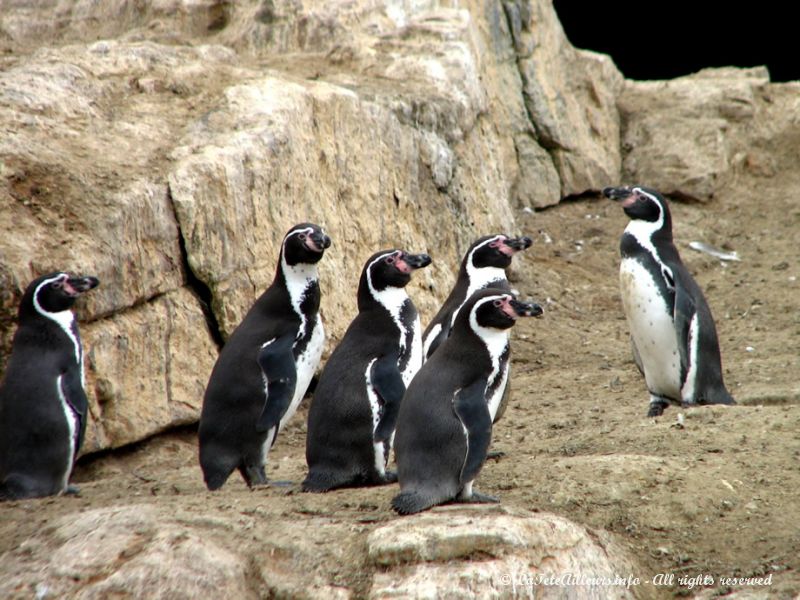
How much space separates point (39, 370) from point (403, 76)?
14.1 ft

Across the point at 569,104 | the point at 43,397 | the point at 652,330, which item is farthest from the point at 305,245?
the point at 569,104

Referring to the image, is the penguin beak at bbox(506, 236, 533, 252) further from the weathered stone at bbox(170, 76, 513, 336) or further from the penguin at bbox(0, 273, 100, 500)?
the penguin at bbox(0, 273, 100, 500)

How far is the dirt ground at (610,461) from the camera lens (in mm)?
4496

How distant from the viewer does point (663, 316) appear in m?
7.21

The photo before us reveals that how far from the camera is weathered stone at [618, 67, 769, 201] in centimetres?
1218

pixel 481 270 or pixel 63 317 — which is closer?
pixel 63 317

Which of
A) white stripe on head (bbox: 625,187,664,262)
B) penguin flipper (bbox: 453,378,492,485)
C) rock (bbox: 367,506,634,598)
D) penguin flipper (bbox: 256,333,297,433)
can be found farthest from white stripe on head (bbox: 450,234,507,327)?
rock (bbox: 367,506,634,598)

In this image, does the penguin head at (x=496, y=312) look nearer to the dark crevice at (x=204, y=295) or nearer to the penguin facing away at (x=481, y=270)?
the penguin facing away at (x=481, y=270)

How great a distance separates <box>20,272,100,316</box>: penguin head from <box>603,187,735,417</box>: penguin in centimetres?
329

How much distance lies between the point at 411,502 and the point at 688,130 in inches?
347

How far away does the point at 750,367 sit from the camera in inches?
316

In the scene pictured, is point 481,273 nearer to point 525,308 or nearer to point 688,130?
point 525,308

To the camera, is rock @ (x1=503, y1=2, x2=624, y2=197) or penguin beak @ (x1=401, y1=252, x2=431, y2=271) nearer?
penguin beak @ (x1=401, y1=252, x2=431, y2=271)

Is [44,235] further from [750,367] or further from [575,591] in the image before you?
[750,367]
